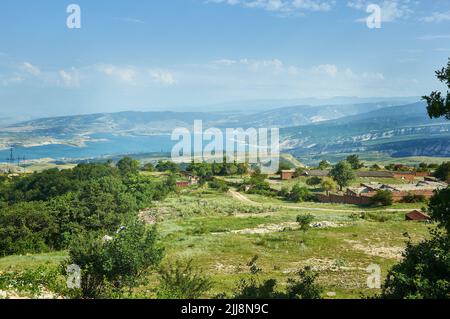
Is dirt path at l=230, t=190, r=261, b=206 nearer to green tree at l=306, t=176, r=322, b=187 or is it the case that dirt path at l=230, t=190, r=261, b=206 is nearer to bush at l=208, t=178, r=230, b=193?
bush at l=208, t=178, r=230, b=193

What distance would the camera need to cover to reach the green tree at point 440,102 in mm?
10516

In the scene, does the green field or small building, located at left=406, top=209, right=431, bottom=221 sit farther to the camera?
small building, located at left=406, top=209, right=431, bottom=221

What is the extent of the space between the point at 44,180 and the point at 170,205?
29.5 metres

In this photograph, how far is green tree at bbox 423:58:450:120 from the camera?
414 inches

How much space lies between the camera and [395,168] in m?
86.7

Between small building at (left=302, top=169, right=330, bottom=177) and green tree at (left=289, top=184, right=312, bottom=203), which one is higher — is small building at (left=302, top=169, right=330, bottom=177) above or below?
above

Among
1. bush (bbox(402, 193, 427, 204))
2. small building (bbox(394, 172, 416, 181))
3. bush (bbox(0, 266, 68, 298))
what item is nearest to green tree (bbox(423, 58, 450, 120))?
bush (bbox(0, 266, 68, 298))

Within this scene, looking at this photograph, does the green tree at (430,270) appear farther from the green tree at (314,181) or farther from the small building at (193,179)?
the small building at (193,179)

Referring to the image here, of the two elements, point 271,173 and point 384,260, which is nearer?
point 384,260

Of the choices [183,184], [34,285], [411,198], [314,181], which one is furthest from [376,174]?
[34,285]

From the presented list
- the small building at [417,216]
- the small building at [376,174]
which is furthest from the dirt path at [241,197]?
the small building at [376,174]

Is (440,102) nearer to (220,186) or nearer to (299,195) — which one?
(299,195)
